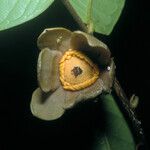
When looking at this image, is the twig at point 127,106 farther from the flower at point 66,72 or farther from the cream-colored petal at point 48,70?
the cream-colored petal at point 48,70

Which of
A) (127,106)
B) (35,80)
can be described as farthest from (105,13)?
(35,80)

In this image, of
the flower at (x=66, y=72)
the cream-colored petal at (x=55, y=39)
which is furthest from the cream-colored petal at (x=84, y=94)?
the cream-colored petal at (x=55, y=39)

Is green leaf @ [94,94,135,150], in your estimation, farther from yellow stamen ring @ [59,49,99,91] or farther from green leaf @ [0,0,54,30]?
green leaf @ [0,0,54,30]

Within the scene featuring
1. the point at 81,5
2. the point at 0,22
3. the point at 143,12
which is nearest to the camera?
the point at 0,22

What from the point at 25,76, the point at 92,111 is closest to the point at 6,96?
the point at 25,76

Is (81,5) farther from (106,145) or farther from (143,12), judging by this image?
(143,12)

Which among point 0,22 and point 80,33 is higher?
point 0,22

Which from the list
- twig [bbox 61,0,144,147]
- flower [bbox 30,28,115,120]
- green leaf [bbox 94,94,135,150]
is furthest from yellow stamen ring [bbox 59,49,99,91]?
green leaf [bbox 94,94,135,150]

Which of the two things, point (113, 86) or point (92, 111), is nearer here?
point (113, 86)

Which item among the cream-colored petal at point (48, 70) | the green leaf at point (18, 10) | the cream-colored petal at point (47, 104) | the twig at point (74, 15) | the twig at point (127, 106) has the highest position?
the green leaf at point (18, 10)
